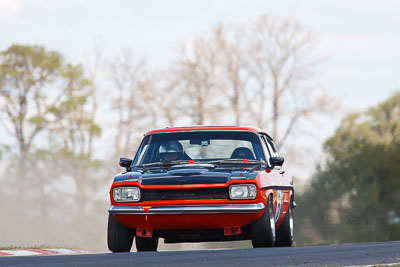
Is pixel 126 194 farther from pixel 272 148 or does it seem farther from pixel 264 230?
pixel 272 148

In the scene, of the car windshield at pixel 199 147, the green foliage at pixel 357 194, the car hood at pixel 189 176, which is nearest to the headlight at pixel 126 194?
the car hood at pixel 189 176

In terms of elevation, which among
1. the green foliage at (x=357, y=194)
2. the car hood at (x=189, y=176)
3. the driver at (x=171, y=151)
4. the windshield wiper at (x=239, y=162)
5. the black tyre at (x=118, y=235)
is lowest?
the green foliage at (x=357, y=194)

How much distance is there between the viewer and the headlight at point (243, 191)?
11578 millimetres

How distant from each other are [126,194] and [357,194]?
122 ft

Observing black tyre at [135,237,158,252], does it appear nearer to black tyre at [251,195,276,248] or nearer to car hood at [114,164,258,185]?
car hood at [114,164,258,185]

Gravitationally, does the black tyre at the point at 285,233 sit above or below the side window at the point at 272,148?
below

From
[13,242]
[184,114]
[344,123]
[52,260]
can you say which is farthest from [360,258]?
[344,123]

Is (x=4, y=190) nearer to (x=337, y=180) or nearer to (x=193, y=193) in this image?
(x=337, y=180)

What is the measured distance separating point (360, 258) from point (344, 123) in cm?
4879

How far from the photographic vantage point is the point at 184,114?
171 ft

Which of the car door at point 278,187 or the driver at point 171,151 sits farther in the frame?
the driver at point 171,151

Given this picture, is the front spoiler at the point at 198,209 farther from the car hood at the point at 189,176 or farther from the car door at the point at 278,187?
the car door at the point at 278,187

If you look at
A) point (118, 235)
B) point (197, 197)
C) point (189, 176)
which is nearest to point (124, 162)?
point (118, 235)

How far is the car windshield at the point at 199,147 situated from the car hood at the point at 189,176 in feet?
2.91
